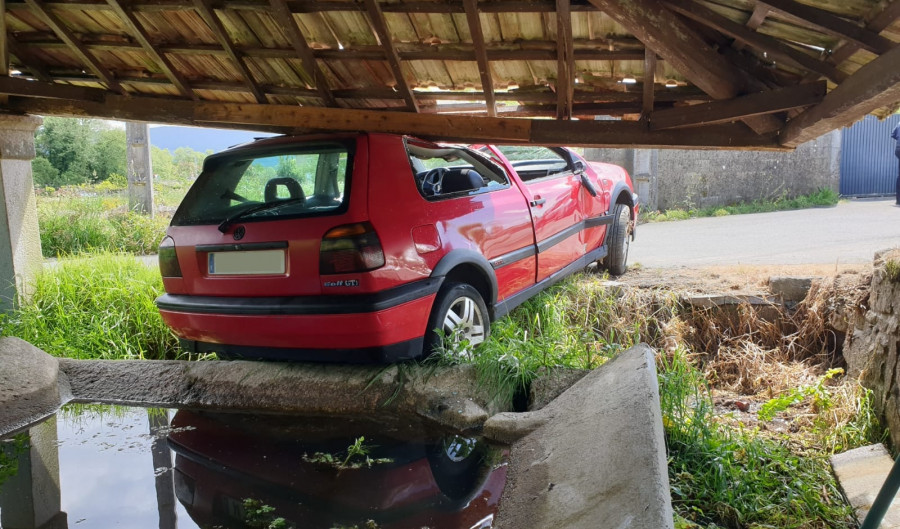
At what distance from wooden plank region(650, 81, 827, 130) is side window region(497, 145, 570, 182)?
227 cm

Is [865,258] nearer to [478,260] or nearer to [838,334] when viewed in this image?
[838,334]

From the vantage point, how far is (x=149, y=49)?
166 inches

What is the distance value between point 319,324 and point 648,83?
244 cm

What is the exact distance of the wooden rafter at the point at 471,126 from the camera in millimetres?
4133

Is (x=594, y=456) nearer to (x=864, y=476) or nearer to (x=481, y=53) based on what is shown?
(x=864, y=476)

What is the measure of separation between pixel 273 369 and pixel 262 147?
1405mm

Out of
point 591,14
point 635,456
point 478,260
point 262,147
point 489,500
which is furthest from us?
point 478,260

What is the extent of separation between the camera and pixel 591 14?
3.51m

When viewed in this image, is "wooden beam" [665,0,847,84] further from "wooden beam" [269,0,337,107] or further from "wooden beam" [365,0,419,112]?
"wooden beam" [269,0,337,107]

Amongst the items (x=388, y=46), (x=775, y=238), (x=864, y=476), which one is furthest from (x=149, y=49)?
(x=775, y=238)

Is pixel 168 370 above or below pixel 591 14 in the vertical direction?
below

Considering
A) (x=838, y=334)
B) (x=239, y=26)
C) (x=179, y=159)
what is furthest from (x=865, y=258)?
(x=179, y=159)

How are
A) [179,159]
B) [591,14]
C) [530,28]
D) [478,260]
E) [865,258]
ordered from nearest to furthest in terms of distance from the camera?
[591,14]
[530,28]
[478,260]
[865,258]
[179,159]

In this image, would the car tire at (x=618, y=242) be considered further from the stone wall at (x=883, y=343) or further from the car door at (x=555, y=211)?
the stone wall at (x=883, y=343)
